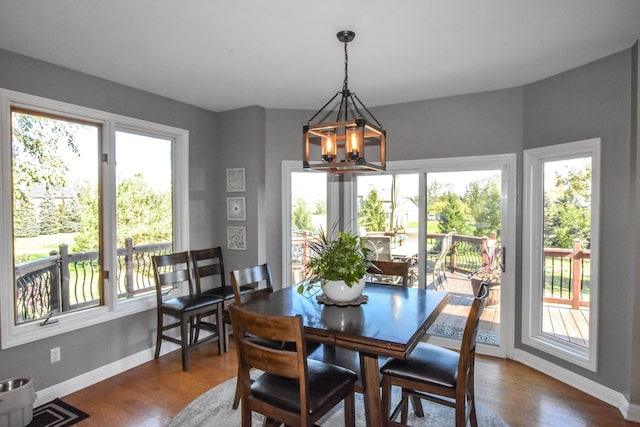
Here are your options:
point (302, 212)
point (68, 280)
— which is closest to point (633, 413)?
point (302, 212)

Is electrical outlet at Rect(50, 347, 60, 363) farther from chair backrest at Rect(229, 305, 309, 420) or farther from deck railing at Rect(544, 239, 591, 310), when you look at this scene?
deck railing at Rect(544, 239, 591, 310)

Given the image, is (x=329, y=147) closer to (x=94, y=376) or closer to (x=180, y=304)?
(x=180, y=304)

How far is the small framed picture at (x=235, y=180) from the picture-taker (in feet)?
14.1

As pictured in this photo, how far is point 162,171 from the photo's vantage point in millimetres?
3943

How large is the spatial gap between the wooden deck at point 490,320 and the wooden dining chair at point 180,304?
94.4 inches

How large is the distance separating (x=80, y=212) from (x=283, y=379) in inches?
95.6

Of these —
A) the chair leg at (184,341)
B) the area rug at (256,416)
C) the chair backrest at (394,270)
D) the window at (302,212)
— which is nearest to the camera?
the area rug at (256,416)

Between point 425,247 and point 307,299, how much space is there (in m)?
1.96

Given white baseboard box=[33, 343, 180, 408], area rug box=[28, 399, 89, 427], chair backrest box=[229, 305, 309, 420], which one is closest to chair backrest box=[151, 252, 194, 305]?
white baseboard box=[33, 343, 180, 408]

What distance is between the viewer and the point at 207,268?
410cm

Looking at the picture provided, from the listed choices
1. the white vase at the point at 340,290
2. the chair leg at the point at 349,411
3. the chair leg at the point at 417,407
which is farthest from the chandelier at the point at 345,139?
the chair leg at the point at 417,407

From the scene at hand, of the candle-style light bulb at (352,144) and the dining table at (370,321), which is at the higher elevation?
the candle-style light bulb at (352,144)

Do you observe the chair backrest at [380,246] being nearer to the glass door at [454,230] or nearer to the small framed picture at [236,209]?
the glass door at [454,230]

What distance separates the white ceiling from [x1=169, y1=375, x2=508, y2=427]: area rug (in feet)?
8.67
